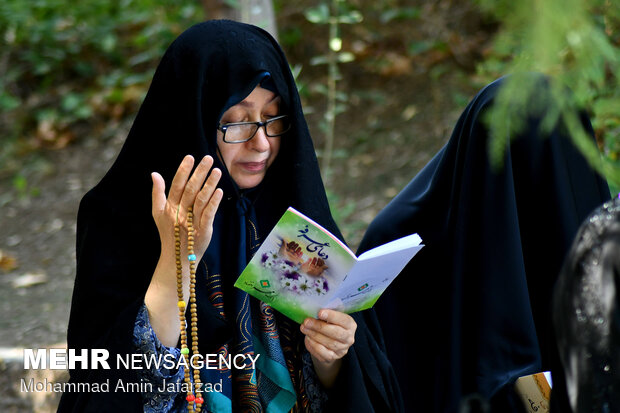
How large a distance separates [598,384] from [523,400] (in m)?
1.07

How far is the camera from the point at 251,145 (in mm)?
1990

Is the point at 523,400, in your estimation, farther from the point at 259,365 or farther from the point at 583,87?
the point at 583,87

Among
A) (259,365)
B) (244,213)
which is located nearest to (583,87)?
(244,213)

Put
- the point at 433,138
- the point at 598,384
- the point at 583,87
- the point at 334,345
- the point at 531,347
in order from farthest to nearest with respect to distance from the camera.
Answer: the point at 433,138 → the point at 531,347 → the point at 334,345 → the point at 583,87 → the point at 598,384

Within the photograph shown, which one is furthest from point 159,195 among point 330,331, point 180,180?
point 330,331

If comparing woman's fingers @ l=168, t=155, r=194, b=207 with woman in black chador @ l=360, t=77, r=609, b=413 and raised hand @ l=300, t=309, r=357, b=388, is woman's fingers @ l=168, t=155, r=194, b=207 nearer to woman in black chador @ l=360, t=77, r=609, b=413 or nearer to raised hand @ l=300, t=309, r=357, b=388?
raised hand @ l=300, t=309, r=357, b=388

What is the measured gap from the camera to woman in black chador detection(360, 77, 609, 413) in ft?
7.16

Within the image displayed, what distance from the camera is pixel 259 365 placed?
202 centimetres

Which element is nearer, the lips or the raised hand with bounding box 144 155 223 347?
the raised hand with bounding box 144 155 223 347

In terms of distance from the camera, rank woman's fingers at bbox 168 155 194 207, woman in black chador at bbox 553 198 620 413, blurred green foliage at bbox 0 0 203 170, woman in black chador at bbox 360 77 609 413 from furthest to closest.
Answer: blurred green foliage at bbox 0 0 203 170 < woman in black chador at bbox 360 77 609 413 < woman's fingers at bbox 168 155 194 207 < woman in black chador at bbox 553 198 620 413

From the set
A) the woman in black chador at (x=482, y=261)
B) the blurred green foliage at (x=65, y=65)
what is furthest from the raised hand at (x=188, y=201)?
the blurred green foliage at (x=65, y=65)

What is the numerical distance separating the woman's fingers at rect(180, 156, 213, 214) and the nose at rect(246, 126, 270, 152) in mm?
392

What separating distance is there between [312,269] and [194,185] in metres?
0.35

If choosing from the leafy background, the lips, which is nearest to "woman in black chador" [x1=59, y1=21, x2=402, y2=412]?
the lips
